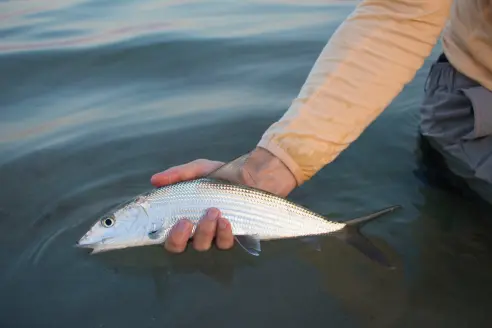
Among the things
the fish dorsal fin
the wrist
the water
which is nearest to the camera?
the water

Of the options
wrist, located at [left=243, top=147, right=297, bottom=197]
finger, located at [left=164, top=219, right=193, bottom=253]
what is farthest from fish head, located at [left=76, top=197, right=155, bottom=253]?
wrist, located at [left=243, top=147, right=297, bottom=197]

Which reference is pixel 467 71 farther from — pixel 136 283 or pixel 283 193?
pixel 136 283

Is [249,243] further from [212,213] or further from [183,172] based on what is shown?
Result: [183,172]

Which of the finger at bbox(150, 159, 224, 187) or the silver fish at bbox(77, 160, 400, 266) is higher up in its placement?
the finger at bbox(150, 159, 224, 187)

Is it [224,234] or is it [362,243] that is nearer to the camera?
[224,234]

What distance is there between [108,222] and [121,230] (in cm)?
8

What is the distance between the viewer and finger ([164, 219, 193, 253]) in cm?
280

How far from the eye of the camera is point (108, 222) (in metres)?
2.91

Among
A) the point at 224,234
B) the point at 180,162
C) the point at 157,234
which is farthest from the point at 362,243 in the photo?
the point at 180,162

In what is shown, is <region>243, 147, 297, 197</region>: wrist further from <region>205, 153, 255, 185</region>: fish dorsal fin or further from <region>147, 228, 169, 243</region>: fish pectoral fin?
<region>147, 228, 169, 243</region>: fish pectoral fin

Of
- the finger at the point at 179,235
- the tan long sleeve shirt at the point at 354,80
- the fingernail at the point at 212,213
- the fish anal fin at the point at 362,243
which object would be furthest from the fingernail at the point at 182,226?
the fish anal fin at the point at 362,243

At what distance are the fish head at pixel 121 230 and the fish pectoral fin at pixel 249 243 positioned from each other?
0.46m

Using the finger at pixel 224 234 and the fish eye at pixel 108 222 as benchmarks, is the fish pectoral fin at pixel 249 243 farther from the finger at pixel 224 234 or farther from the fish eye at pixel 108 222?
the fish eye at pixel 108 222

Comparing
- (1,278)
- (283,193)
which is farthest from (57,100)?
(283,193)
